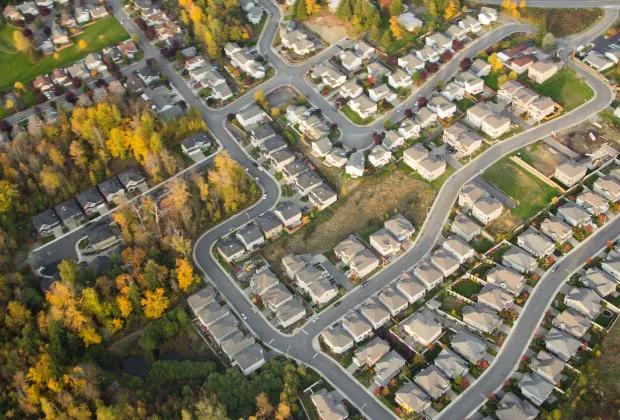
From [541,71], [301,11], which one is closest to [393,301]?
[541,71]

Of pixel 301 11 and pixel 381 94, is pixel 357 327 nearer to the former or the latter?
pixel 381 94

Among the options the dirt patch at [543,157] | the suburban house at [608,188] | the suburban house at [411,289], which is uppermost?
the suburban house at [608,188]

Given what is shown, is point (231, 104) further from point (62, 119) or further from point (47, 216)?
point (47, 216)

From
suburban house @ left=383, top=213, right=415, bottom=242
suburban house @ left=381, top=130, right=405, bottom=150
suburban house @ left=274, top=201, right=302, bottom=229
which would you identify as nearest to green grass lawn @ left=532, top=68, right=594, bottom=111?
suburban house @ left=381, top=130, right=405, bottom=150

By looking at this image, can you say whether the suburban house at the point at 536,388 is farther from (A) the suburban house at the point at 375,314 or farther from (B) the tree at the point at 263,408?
(B) the tree at the point at 263,408

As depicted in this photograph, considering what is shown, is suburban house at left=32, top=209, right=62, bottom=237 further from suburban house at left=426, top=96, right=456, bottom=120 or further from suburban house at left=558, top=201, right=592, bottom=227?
suburban house at left=558, top=201, right=592, bottom=227

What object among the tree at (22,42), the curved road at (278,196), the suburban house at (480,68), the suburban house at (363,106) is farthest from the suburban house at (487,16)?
the tree at (22,42)
